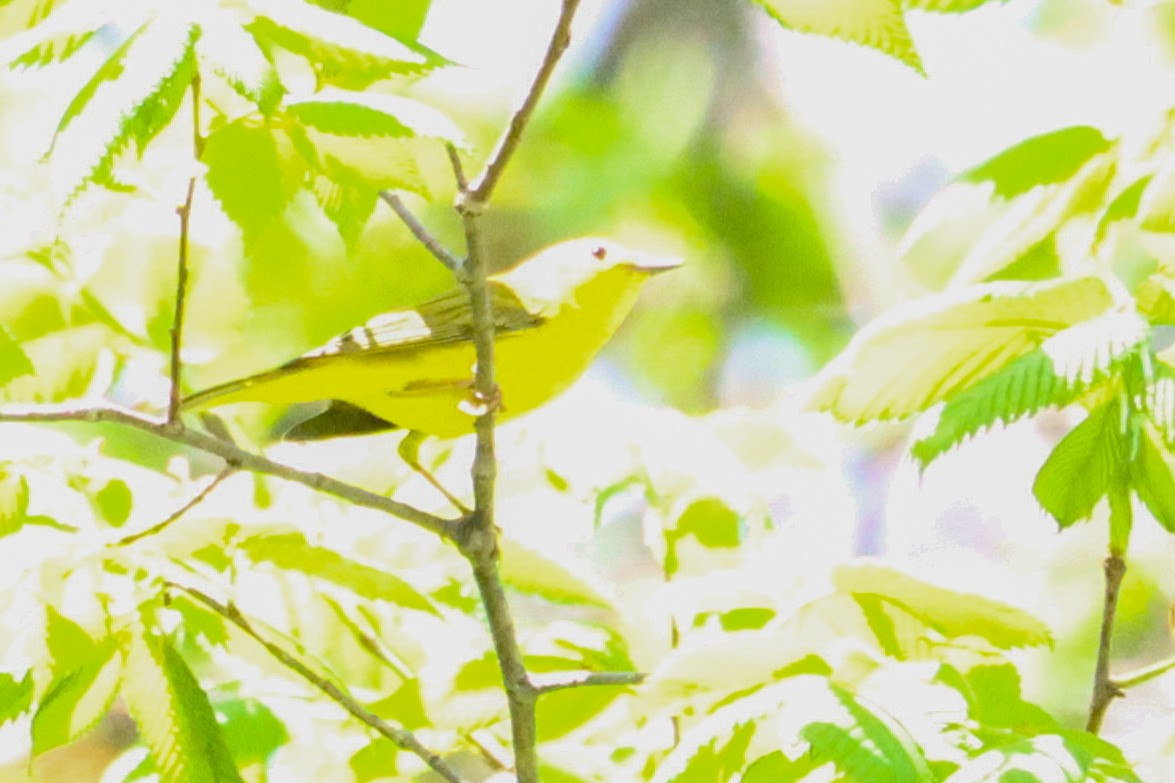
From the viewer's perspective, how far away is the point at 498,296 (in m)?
2.69

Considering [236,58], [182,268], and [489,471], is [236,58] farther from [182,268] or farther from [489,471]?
[489,471]

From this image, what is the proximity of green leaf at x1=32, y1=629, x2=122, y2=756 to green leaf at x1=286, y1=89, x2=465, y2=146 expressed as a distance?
67 cm

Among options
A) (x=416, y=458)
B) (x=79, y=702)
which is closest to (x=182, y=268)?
(x=79, y=702)

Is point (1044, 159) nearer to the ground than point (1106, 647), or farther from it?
farther from it

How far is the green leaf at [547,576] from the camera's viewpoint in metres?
1.81

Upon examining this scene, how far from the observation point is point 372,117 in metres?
1.21

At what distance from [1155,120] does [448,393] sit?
1273 mm

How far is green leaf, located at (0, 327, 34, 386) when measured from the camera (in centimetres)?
165

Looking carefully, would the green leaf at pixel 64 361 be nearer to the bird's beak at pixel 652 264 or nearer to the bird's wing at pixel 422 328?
the bird's wing at pixel 422 328

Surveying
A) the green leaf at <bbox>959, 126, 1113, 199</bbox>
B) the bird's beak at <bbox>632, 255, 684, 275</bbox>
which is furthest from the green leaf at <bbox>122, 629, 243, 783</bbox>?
the bird's beak at <bbox>632, 255, 684, 275</bbox>

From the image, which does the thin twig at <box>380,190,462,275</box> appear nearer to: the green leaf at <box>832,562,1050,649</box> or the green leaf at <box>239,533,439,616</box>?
the green leaf at <box>239,533,439,616</box>

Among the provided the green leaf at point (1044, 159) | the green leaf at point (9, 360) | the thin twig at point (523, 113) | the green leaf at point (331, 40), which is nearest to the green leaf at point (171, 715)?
the green leaf at point (9, 360)

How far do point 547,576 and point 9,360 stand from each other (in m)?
0.74

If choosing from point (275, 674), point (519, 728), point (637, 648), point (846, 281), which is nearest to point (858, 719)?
point (519, 728)
